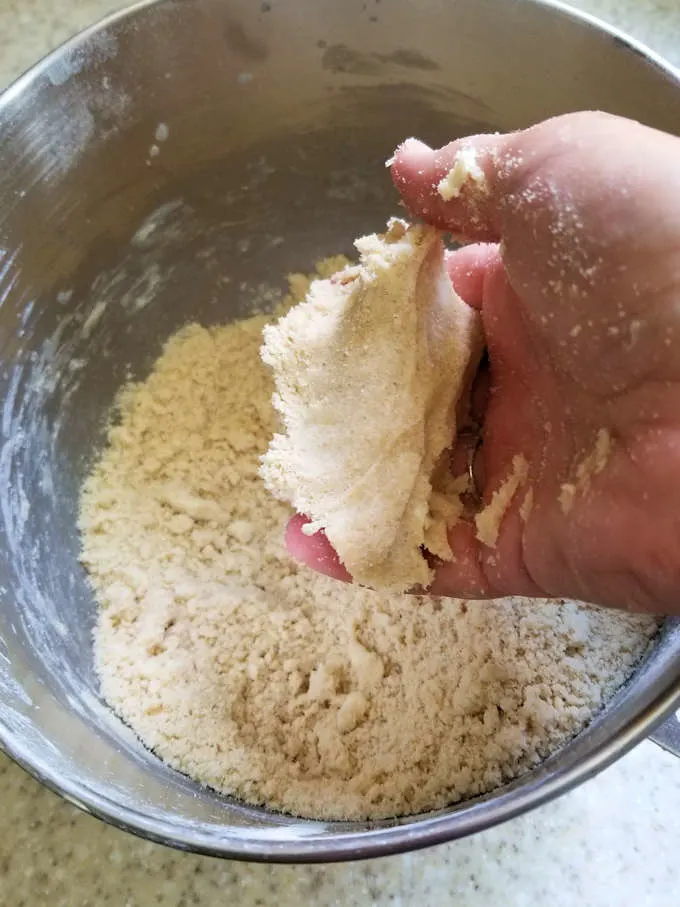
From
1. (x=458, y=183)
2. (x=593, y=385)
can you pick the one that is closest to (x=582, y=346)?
(x=593, y=385)

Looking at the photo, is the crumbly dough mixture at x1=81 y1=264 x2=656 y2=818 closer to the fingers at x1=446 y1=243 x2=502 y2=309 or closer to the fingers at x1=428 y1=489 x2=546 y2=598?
the fingers at x1=428 y1=489 x2=546 y2=598

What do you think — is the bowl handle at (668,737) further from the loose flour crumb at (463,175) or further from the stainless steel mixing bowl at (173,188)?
the loose flour crumb at (463,175)

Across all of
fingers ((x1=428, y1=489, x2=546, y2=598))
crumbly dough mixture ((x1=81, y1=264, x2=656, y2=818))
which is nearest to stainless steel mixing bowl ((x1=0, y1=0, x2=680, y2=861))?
crumbly dough mixture ((x1=81, y1=264, x2=656, y2=818))

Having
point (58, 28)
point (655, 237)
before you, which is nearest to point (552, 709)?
point (655, 237)

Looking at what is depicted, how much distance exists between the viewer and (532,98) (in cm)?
97

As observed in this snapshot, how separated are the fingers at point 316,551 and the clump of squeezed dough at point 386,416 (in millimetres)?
49

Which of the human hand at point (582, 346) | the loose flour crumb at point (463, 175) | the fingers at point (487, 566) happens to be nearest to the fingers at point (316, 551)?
the human hand at point (582, 346)

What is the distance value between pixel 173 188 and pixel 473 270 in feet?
1.43

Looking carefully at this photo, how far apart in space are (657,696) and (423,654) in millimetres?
301

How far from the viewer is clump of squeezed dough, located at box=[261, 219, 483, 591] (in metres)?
0.78

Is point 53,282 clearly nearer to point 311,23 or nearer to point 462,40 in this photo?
point 311,23

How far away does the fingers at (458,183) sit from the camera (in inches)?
29.1

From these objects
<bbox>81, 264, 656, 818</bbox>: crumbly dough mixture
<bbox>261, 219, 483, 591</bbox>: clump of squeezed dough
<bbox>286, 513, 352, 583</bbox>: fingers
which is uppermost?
<bbox>261, 219, 483, 591</bbox>: clump of squeezed dough

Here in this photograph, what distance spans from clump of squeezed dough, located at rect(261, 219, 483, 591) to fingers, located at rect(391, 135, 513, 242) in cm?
2
